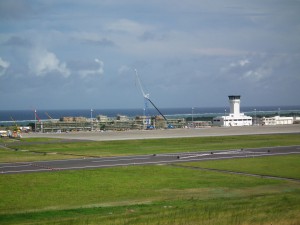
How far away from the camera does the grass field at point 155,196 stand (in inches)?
705

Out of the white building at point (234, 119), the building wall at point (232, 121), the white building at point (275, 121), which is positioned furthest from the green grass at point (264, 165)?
the white building at point (275, 121)

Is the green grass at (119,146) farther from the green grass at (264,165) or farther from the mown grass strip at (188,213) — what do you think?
the mown grass strip at (188,213)

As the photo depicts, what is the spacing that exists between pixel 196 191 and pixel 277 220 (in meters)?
10.4

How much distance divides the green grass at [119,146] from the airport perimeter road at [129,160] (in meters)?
3.98

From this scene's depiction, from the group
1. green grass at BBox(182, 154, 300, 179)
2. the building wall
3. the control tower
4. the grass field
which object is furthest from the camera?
the control tower

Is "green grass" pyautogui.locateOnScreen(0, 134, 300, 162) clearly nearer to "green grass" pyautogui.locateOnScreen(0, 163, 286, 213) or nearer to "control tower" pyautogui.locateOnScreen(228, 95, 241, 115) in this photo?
"green grass" pyautogui.locateOnScreen(0, 163, 286, 213)

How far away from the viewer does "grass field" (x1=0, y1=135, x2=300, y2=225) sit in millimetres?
17906

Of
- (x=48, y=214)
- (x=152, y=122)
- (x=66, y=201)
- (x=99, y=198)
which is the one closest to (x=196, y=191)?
(x=99, y=198)

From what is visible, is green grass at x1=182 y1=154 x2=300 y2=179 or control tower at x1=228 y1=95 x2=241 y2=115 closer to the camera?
green grass at x1=182 y1=154 x2=300 y2=179

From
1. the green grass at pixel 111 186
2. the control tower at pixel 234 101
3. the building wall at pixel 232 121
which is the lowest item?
the green grass at pixel 111 186

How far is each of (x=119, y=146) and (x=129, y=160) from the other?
707 inches

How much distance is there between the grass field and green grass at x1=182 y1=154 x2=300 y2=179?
7 centimetres

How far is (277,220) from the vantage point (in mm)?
16078

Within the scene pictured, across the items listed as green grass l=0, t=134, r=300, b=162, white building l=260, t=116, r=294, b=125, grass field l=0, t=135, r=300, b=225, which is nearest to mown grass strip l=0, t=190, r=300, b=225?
grass field l=0, t=135, r=300, b=225
